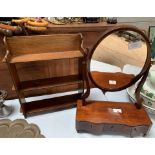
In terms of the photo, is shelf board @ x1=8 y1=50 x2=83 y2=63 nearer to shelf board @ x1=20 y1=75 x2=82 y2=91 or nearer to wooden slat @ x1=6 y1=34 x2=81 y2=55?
wooden slat @ x1=6 y1=34 x2=81 y2=55

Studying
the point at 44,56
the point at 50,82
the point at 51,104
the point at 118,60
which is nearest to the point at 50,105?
the point at 51,104

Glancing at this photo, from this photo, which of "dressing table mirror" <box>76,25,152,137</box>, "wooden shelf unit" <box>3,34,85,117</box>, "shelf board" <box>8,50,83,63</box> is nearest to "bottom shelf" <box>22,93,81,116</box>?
"wooden shelf unit" <box>3,34,85,117</box>

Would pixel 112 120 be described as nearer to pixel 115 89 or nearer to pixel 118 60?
pixel 115 89

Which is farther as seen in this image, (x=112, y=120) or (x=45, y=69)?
(x=45, y=69)

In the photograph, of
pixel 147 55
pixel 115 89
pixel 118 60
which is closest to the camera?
pixel 147 55

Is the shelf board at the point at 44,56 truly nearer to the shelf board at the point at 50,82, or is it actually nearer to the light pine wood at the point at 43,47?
the light pine wood at the point at 43,47

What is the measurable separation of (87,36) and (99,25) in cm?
11

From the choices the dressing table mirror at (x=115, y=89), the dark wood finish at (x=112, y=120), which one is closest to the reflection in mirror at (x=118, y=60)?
the dressing table mirror at (x=115, y=89)

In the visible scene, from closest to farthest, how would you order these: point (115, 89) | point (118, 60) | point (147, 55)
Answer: point (147, 55)
point (115, 89)
point (118, 60)

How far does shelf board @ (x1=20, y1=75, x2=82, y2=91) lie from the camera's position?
Answer: 77 cm

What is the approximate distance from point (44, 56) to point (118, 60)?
410mm

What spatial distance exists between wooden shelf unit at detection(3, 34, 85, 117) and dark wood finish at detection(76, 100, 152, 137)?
15cm

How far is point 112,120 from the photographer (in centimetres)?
70

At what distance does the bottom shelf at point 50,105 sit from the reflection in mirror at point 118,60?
187mm
